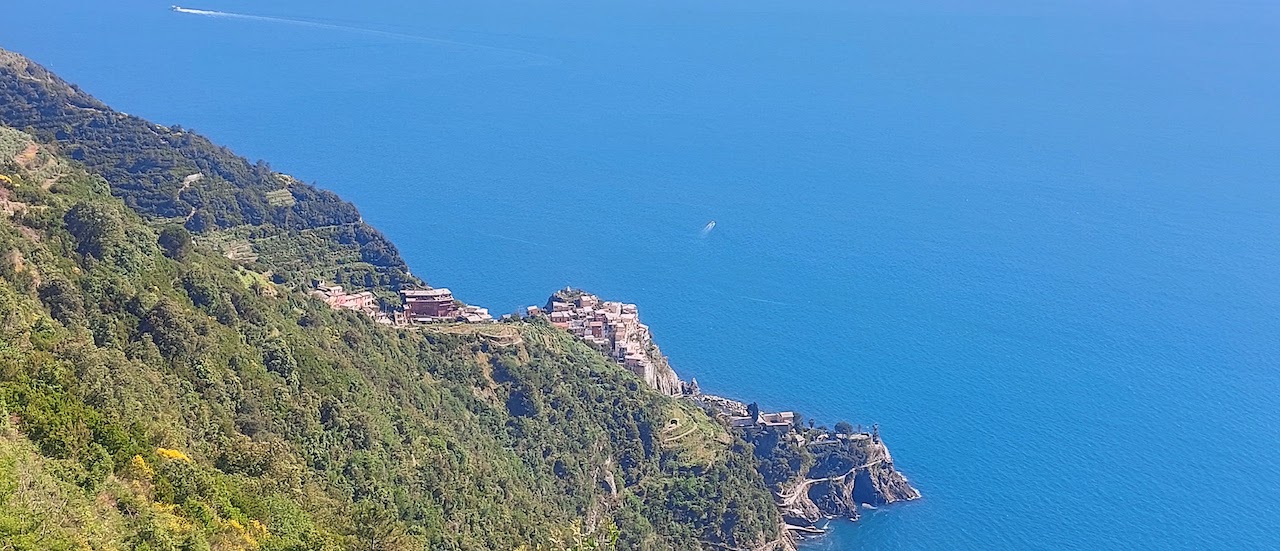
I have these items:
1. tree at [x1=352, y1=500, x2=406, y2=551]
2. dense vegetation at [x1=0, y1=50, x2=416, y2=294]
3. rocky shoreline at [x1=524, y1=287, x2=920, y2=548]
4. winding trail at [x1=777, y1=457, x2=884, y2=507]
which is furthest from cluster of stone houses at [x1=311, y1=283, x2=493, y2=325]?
tree at [x1=352, y1=500, x2=406, y2=551]

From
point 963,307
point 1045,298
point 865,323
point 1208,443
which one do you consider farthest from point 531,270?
point 1208,443

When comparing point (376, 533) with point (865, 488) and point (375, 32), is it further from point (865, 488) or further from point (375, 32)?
point (375, 32)

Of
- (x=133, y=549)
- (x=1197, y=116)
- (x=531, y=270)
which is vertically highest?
(x=1197, y=116)

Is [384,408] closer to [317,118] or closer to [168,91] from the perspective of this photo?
[317,118]

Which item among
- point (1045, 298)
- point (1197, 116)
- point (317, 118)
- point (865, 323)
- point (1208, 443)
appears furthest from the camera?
point (1197, 116)

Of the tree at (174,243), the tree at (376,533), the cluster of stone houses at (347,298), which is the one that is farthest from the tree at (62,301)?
the cluster of stone houses at (347,298)

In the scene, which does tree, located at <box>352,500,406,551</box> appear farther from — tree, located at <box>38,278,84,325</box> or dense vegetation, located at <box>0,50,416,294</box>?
dense vegetation, located at <box>0,50,416,294</box>
